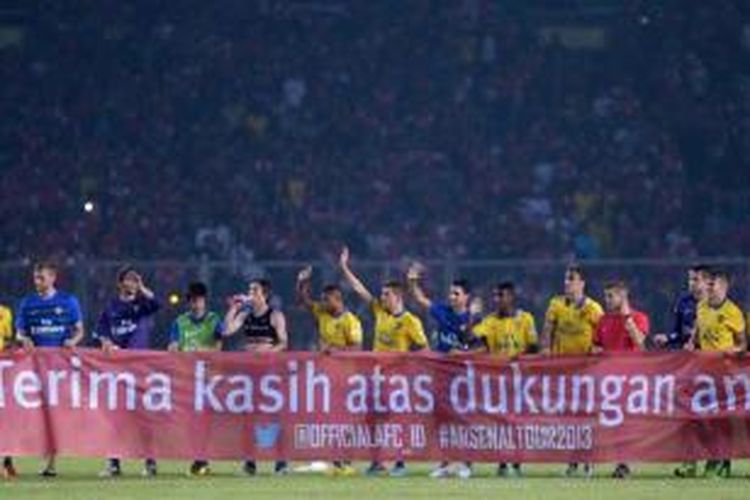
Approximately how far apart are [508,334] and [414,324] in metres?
0.99

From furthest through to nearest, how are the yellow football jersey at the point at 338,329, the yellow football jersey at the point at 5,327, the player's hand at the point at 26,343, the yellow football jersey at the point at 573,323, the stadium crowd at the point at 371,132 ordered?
1. the stadium crowd at the point at 371,132
2. the yellow football jersey at the point at 5,327
3. the yellow football jersey at the point at 338,329
4. the yellow football jersey at the point at 573,323
5. the player's hand at the point at 26,343

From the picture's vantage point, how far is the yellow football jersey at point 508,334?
2411 cm

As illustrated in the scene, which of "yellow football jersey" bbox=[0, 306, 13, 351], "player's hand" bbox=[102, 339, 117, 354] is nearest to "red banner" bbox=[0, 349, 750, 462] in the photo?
"player's hand" bbox=[102, 339, 117, 354]

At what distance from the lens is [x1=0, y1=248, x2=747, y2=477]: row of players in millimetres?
23703

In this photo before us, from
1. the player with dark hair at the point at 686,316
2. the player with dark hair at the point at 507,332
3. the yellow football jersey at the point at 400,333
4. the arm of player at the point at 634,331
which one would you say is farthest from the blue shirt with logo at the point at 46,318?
the player with dark hair at the point at 686,316

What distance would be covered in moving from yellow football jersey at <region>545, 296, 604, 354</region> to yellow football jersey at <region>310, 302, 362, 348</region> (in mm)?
1902

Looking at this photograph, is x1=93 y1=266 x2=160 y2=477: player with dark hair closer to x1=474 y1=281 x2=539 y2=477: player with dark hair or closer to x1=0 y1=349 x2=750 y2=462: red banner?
x1=0 y1=349 x2=750 y2=462: red banner

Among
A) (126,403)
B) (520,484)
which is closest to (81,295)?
(126,403)

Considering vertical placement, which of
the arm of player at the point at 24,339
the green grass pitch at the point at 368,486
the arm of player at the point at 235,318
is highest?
the arm of player at the point at 235,318

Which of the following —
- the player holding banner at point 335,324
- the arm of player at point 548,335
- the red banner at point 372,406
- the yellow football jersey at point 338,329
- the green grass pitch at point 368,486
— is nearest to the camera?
the green grass pitch at point 368,486

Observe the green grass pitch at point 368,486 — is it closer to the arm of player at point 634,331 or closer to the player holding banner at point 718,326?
the player holding banner at point 718,326

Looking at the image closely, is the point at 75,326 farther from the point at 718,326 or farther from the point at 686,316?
the point at 718,326

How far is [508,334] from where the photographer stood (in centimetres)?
2412

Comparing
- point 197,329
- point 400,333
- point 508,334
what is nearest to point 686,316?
point 508,334
